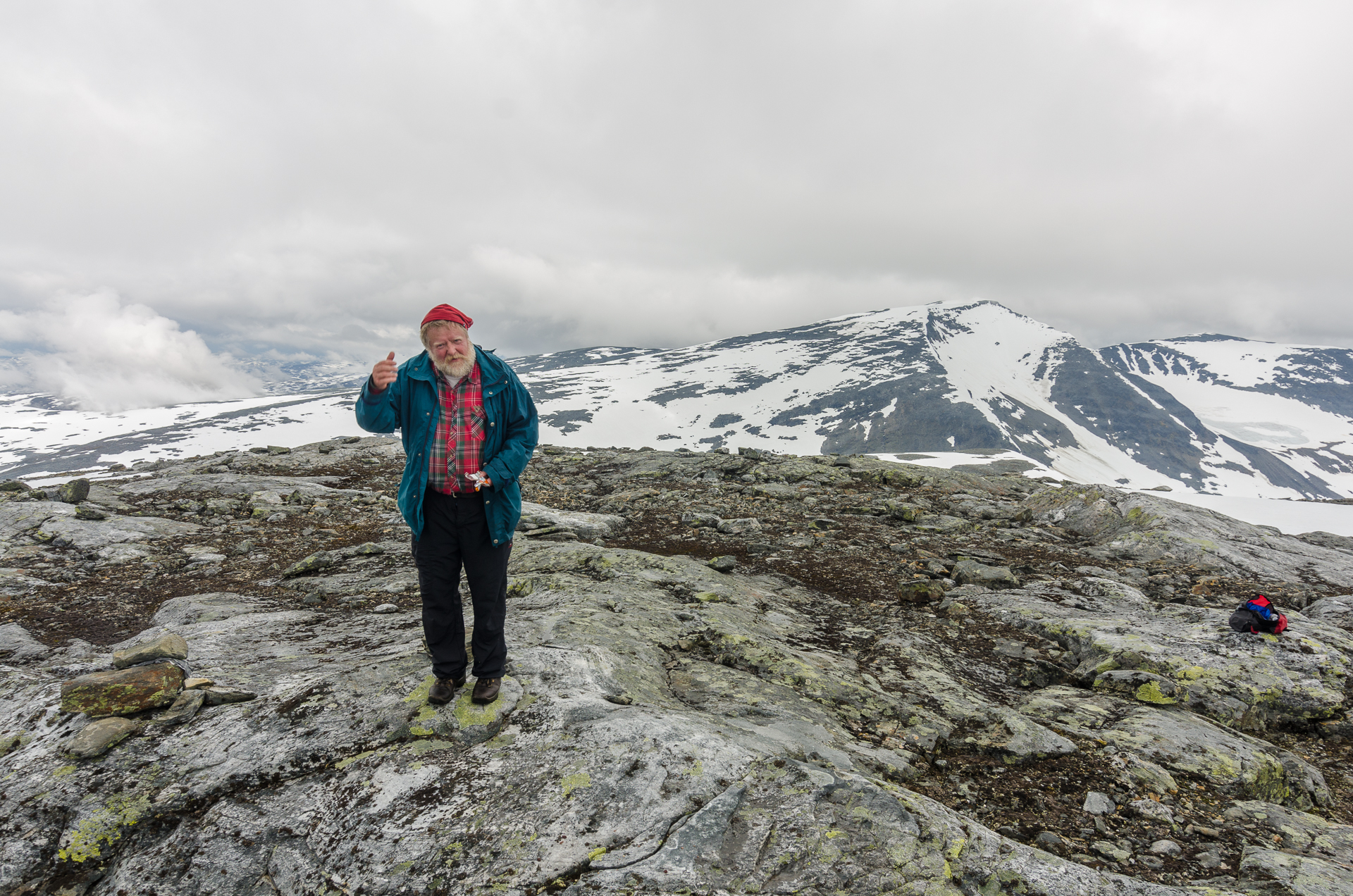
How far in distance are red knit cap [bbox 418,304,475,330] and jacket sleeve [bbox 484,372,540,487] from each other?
2.21 feet

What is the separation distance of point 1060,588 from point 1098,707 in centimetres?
516

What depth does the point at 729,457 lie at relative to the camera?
26578mm

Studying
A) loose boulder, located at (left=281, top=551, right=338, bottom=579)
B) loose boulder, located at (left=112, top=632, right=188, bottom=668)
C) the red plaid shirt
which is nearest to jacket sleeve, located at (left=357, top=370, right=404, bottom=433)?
the red plaid shirt

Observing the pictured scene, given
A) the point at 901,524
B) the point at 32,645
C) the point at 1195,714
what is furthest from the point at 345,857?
the point at 901,524

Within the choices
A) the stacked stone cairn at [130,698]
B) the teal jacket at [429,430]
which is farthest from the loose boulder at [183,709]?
the teal jacket at [429,430]

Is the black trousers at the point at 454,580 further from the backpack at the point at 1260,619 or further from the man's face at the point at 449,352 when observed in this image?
the backpack at the point at 1260,619

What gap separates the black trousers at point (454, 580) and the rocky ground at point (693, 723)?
1.37ft

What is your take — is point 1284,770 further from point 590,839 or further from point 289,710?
point 289,710

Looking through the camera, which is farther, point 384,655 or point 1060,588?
point 1060,588

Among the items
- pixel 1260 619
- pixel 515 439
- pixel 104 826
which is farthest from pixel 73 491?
pixel 1260 619

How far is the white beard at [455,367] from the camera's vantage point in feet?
17.2

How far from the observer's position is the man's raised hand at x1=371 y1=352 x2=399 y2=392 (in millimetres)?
5039

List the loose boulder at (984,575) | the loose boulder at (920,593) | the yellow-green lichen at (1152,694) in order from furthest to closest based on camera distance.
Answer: the loose boulder at (984,575) < the loose boulder at (920,593) < the yellow-green lichen at (1152,694)

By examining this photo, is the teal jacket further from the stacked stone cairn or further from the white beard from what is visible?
the stacked stone cairn
